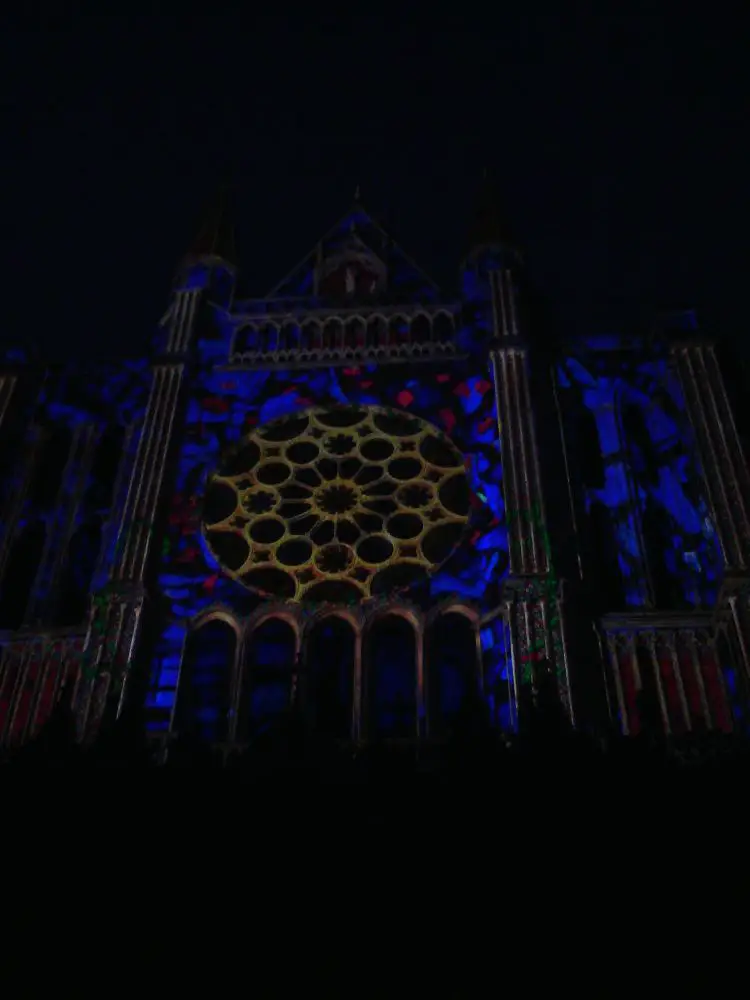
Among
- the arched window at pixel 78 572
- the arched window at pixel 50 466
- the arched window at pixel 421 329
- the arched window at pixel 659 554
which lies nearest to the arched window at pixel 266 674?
the arched window at pixel 78 572

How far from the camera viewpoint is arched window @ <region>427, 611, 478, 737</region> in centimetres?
1407

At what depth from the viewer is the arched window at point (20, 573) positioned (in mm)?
16375

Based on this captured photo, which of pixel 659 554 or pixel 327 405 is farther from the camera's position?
pixel 327 405

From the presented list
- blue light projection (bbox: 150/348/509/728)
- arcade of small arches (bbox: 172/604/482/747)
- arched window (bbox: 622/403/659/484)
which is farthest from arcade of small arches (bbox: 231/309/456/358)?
arcade of small arches (bbox: 172/604/482/747)

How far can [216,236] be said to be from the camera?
904 inches

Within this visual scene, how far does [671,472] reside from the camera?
56.9ft

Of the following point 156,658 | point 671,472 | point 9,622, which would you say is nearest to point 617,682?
point 671,472

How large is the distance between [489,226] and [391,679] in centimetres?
1108

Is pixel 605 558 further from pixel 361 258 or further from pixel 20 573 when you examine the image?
pixel 361 258

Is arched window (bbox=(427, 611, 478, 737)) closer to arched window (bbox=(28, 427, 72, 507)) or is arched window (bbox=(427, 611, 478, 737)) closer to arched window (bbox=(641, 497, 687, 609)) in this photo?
arched window (bbox=(641, 497, 687, 609))

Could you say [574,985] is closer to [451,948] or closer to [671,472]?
[451,948]

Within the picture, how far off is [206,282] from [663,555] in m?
10.7

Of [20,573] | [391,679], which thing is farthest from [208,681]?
Result: [20,573]

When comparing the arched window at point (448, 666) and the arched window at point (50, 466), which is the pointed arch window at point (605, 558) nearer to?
the arched window at point (448, 666)
